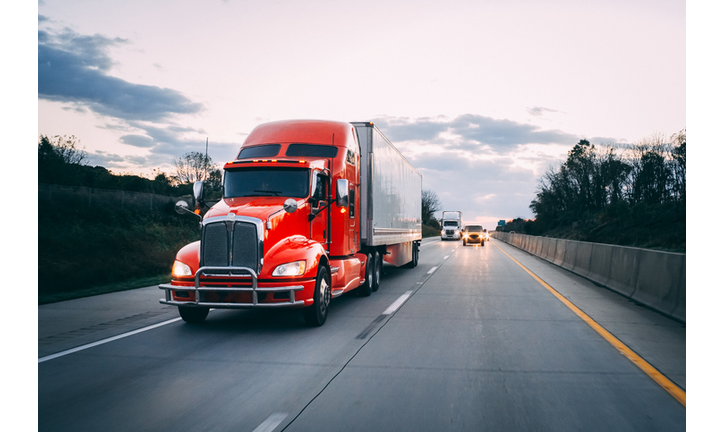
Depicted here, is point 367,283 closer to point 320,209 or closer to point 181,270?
point 320,209

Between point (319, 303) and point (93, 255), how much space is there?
468 inches

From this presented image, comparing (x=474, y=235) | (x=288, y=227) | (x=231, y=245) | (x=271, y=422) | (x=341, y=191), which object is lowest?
(x=474, y=235)

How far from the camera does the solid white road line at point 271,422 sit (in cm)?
429

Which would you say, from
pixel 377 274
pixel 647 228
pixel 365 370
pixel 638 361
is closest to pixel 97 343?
pixel 365 370

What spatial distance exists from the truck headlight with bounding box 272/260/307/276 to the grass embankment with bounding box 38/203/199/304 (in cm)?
662

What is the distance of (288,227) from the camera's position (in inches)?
352

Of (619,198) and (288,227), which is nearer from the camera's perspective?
(288,227)

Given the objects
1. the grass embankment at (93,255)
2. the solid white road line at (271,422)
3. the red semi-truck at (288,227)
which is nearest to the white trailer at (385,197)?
the red semi-truck at (288,227)

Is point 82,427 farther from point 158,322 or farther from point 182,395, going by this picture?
point 158,322

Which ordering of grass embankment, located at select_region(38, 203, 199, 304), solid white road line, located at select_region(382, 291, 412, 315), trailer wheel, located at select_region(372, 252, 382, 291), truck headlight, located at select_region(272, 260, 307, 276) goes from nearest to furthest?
truck headlight, located at select_region(272, 260, 307, 276) < solid white road line, located at select_region(382, 291, 412, 315) < trailer wheel, located at select_region(372, 252, 382, 291) < grass embankment, located at select_region(38, 203, 199, 304)

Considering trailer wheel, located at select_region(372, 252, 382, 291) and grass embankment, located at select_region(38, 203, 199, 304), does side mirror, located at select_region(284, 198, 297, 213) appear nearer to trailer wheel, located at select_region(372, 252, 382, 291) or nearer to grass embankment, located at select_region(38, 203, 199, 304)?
trailer wheel, located at select_region(372, 252, 382, 291)

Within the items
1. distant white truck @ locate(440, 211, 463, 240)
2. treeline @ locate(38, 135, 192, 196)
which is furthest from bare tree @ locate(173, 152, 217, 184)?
distant white truck @ locate(440, 211, 463, 240)

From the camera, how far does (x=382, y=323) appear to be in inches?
360

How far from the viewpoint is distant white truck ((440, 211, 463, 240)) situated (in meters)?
66.3
